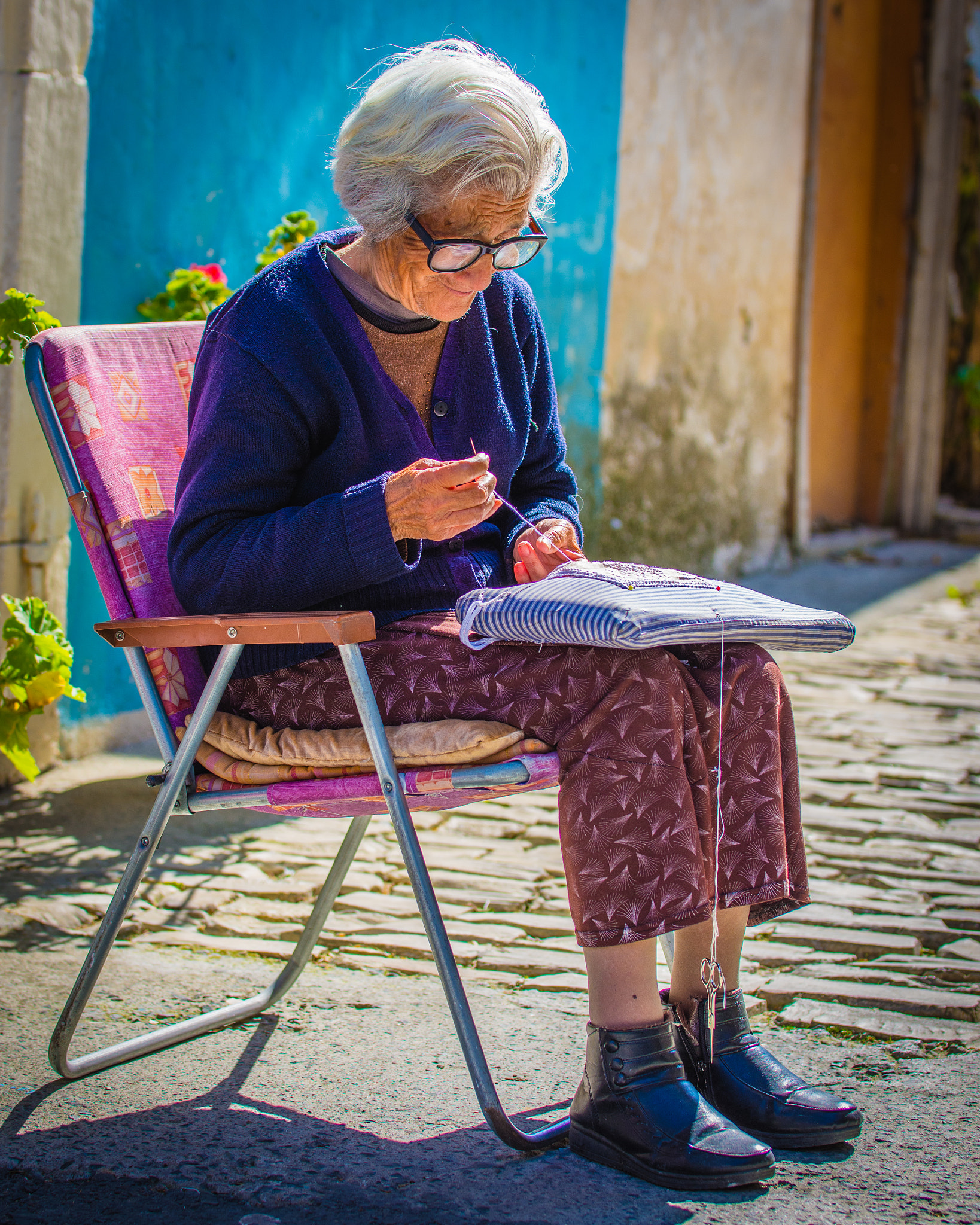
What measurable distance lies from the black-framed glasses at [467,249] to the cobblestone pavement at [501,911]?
1.31 metres

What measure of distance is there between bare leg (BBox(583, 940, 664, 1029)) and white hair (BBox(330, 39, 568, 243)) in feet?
3.88

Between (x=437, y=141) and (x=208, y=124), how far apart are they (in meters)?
2.27

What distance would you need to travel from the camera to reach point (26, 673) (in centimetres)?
298

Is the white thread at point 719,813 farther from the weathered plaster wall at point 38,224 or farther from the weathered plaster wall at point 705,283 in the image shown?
the weathered plaster wall at point 705,283

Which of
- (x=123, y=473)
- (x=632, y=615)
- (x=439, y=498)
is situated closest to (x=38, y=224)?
(x=123, y=473)

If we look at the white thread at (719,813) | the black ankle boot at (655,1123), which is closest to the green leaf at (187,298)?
the white thread at (719,813)

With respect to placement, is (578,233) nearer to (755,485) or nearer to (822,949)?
(755,485)

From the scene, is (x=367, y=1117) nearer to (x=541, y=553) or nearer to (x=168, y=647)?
(x=168, y=647)

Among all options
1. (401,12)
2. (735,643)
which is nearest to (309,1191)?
(735,643)

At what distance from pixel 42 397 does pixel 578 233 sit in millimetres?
4332

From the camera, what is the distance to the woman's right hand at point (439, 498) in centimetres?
180

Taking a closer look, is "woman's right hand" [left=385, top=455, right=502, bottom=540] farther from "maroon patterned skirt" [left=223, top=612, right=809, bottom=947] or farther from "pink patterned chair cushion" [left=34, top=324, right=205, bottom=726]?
"pink patterned chair cushion" [left=34, top=324, right=205, bottom=726]

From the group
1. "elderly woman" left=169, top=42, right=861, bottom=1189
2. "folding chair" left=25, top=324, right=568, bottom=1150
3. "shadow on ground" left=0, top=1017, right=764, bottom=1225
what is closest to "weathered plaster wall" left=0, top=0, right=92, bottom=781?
"folding chair" left=25, top=324, right=568, bottom=1150

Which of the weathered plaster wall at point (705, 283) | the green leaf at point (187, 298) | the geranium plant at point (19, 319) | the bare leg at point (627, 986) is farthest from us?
the weathered plaster wall at point (705, 283)
